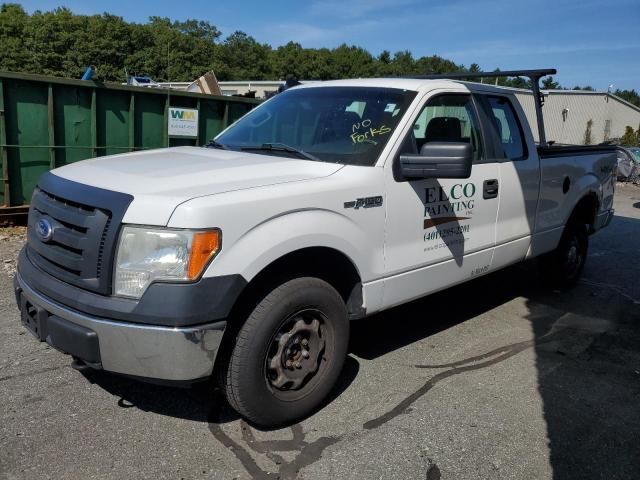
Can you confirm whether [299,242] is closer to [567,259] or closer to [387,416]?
[387,416]

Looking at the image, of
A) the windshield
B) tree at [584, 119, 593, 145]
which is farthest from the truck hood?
tree at [584, 119, 593, 145]

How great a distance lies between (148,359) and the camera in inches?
105

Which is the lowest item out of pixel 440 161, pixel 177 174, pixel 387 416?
pixel 387 416

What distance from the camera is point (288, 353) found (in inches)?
124

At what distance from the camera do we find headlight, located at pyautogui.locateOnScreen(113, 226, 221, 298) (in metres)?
2.61

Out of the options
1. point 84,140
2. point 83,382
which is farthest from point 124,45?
point 83,382

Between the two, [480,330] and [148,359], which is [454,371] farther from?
[148,359]

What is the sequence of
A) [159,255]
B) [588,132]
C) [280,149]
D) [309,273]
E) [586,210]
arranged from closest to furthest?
1. [159,255]
2. [309,273]
3. [280,149]
4. [586,210]
5. [588,132]

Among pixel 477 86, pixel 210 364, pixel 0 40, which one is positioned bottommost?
pixel 210 364

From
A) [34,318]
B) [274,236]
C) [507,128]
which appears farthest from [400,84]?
[34,318]

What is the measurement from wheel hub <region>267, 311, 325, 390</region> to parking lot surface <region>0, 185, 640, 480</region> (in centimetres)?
30

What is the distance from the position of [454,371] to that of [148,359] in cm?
228

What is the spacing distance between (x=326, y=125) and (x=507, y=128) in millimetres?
1842

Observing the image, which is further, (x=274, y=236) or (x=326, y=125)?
(x=326, y=125)
